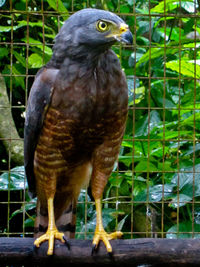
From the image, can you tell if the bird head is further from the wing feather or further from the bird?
the wing feather

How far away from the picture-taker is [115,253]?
230cm

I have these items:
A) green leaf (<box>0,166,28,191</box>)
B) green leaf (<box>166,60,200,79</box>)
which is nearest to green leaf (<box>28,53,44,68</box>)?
green leaf (<box>0,166,28,191</box>)

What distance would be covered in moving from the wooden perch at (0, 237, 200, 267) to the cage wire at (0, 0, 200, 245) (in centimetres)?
99

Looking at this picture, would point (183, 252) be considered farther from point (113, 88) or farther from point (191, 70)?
point (191, 70)

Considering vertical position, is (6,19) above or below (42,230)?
above

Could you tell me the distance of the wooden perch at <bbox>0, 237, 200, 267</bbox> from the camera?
2.23 metres

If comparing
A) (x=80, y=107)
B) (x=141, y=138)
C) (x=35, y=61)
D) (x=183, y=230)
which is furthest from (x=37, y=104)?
(x=183, y=230)

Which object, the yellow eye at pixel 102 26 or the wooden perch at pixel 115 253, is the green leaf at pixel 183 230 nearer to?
the wooden perch at pixel 115 253

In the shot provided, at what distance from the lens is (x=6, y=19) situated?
462cm

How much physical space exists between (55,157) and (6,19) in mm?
2487

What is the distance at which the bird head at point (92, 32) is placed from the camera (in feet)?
7.41

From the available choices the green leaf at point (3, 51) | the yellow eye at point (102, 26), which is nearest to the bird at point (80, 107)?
the yellow eye at point (102, 26)

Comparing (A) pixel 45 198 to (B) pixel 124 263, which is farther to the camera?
(A) pixel 45 198

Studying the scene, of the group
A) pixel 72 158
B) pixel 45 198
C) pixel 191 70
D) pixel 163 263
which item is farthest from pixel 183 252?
pixel 191 70
